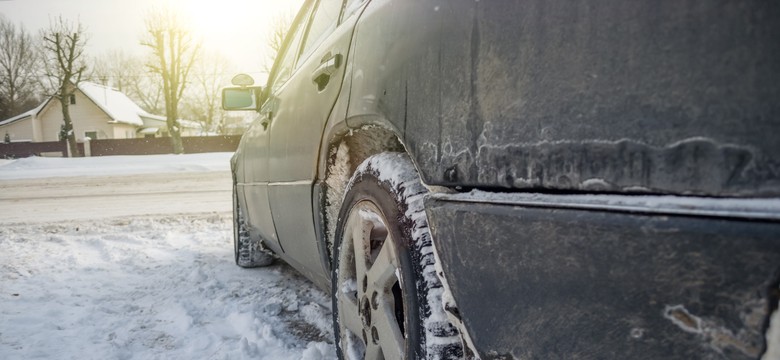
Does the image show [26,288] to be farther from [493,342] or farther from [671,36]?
[671,36]

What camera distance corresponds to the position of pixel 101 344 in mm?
2496

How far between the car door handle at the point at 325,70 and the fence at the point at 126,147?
103ft

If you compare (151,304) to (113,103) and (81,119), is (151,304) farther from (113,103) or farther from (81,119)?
(81,119)

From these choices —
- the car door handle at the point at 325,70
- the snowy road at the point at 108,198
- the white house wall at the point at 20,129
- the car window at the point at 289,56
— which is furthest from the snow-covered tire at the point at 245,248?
the white house wall at the point at 20,129

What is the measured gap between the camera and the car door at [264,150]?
277 cm

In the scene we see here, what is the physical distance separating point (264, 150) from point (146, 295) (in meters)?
1.51

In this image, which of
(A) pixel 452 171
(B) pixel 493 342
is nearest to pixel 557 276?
(B) pixel 493 342

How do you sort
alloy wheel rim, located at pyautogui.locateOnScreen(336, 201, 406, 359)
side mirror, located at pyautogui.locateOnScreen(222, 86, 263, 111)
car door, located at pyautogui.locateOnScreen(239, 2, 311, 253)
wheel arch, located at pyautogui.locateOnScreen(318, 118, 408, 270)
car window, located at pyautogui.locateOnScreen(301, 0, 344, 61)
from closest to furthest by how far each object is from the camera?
alloy wheel rim, located at pyautogui.locateOnScreen(336, 201, 406, 359)
wheel arch, located at pyautogui.locateOnScreen(318, 118, 408, 270)
car window, located at pyautogui.locateOnScreen(301, 0, 344, 61)
car door, located at pyautogui.locateOnScreen(239, 2, 311, 253)
side mirror, located at pyautogui.locateOnScreen(222, 86, 263, 111)

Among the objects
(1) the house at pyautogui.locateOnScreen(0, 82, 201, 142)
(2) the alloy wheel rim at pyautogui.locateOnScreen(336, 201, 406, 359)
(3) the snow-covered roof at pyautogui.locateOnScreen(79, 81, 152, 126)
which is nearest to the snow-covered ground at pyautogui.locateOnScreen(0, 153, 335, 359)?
(2) the alloy wheel rim at pyautogui.locateOnScreen(336, 201, 406, 359)

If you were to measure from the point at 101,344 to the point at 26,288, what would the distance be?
158cm

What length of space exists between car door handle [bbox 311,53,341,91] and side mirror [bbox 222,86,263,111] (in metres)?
1.68

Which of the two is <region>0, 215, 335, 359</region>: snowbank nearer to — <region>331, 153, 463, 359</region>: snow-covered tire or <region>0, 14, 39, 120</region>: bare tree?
<region>331, 153, 463, 359</region>: snow-covered tire

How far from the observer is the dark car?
1.81 feet

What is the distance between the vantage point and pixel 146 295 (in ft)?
11.0
